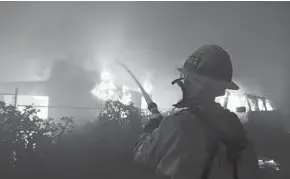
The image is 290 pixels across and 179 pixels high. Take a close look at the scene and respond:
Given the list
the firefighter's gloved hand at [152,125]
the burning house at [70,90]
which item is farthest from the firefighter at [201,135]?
the burning house at [70,90]

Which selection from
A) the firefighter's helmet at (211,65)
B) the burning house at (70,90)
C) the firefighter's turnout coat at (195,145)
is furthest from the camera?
the burning house at (70,90)

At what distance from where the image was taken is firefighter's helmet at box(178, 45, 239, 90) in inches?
49.8

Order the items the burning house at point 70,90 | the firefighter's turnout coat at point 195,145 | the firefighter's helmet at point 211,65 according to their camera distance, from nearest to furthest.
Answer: the firefighter's turnout coat at point 195,145, the firefighter's helmet at point 211,65, the burning house at point 70,90

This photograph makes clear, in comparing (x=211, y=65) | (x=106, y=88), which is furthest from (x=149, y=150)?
(x=106, y=88)

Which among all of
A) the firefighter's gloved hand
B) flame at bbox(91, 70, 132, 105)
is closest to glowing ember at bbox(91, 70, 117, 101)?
flame at bbox(91, 70, 132, 105)

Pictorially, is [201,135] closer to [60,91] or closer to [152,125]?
[152,125]

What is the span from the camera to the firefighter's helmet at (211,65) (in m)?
1.26

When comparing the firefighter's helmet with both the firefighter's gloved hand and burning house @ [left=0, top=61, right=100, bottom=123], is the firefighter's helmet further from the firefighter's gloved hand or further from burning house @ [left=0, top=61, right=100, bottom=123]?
burning house @ [left=0, top=61, right=100, bottom=123]

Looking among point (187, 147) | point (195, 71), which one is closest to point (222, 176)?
point (187, 147)

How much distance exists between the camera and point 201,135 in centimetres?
114

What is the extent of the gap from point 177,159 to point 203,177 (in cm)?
16

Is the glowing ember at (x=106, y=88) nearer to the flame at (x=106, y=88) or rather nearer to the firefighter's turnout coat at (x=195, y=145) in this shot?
the flame at (x=106, y=88)

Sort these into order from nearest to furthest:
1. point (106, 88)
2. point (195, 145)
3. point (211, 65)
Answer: point (195, 145) → point (211, 65) → point (106, 88)

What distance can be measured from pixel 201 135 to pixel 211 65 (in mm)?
357
